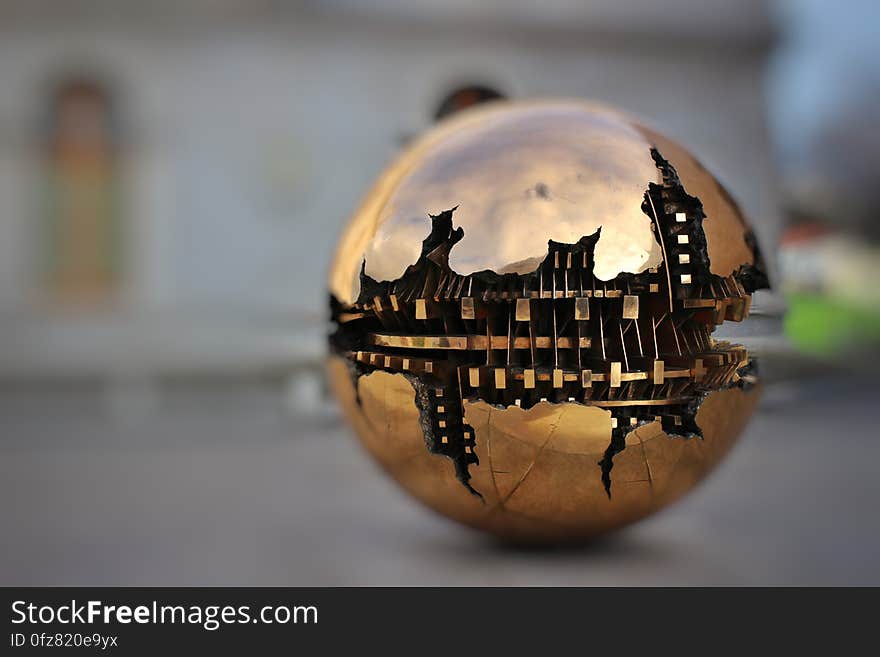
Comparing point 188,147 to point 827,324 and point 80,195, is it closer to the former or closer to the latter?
point 80,195

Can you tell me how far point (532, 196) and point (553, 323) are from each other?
25 cm

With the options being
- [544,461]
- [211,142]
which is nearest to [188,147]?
[211,142]

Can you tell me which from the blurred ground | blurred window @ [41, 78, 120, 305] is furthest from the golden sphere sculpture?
blurred window @ [41, 78, 120, 305]

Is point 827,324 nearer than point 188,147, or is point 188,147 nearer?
point 827,324

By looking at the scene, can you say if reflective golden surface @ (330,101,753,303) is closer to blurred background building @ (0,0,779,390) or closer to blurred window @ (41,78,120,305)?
blurred background building @ (0,0,779,390)

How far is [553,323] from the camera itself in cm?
148

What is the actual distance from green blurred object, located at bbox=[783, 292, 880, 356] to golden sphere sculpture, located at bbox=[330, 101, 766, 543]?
0.56 metres

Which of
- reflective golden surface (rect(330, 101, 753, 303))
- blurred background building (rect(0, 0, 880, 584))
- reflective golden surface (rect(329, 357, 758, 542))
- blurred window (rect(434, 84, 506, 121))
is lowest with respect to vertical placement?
reflective golden surface (rect(329, 357, 758, 542))

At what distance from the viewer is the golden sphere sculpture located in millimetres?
1487

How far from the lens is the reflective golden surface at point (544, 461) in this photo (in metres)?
1.54

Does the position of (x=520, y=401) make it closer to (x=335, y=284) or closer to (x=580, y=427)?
(x=580, y=427)

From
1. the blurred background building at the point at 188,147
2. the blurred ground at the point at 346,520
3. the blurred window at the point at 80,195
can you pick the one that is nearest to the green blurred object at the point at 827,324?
the blurred ground at the point at 346,520

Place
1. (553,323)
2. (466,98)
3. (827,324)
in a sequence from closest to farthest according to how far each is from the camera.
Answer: (553,323) → (466,98) → (827,324)
